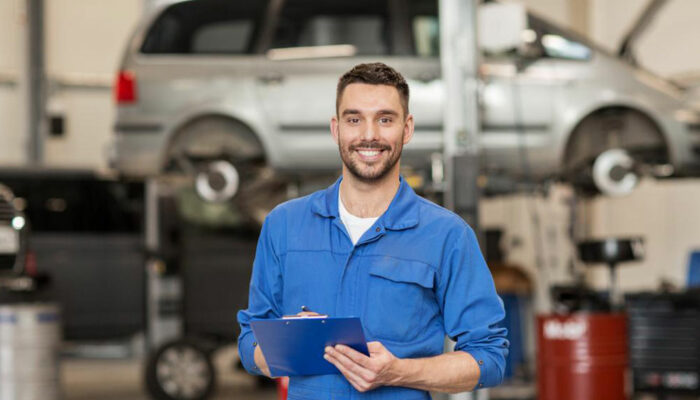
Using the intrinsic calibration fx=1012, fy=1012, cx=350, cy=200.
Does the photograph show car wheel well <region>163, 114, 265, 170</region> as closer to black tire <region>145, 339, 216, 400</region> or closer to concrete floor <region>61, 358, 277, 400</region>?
black tire <region>145, 339, 216, 400</region>

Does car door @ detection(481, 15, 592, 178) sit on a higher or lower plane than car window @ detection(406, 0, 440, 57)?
lower

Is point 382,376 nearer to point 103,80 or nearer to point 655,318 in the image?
point 655,318

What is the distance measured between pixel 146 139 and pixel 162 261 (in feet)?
4.01

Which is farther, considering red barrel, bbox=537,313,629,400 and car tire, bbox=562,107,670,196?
car tire, bbox=562,107,670,196

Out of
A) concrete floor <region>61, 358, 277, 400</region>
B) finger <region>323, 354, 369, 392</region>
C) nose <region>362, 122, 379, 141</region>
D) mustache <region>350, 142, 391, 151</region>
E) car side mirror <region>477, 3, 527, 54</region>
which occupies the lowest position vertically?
concrete floor <region>61, 358, 277, 400</region>

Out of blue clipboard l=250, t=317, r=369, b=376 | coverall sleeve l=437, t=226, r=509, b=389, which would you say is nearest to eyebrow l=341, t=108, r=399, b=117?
coverall sleeve l=437, t=226, r=509, b=389

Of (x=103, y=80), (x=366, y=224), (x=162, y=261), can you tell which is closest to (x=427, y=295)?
(x=366, y=224)

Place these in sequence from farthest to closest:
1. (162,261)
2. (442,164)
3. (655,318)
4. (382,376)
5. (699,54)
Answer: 1. (699,54)
2. (162,261)
3. (655,318)
4. (442,164)
5. (382,376)

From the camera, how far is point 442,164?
5098 millimetres

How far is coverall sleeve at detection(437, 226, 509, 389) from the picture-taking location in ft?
6.33

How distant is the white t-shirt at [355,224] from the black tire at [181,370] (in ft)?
17.0

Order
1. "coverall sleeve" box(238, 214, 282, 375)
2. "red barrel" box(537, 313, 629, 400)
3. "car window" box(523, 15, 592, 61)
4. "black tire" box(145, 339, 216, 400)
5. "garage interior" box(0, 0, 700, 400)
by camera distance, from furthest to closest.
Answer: "black tire" box(145, 339, 216, 400), "car window" box(523, 15, 592, 61), "red barrel" box(537, 313, 629, 400), "garage interior" box(0, 0, 700, 400), "coverall sleeve" box(238, 214, 282, 375)

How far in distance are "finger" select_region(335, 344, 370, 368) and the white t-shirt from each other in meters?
0.26

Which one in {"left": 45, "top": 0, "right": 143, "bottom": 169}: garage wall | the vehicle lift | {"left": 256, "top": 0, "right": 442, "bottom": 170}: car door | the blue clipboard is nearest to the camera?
the blue clipboard
